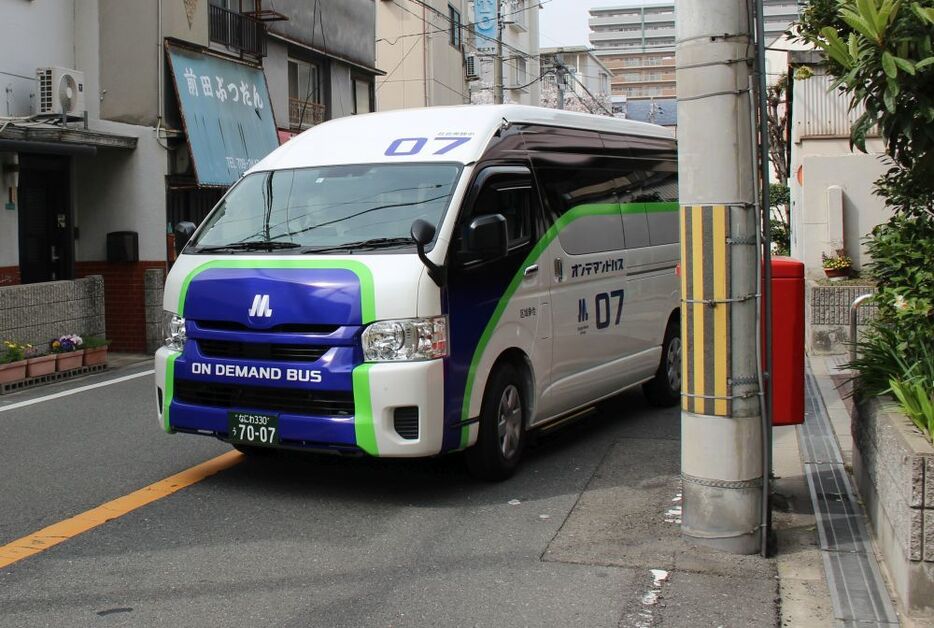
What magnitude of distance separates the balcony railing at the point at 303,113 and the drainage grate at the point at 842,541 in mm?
16317

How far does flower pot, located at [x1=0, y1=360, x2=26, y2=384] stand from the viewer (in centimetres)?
1160

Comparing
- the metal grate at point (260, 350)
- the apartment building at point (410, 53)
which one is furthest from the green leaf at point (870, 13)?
the apartment building at point (410, 53)

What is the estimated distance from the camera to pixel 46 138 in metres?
13.2

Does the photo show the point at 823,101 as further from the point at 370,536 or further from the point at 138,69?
the point at 370,536

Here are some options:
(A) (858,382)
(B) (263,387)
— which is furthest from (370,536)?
(A) (858,382)

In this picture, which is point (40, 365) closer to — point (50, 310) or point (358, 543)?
point (50, 310)

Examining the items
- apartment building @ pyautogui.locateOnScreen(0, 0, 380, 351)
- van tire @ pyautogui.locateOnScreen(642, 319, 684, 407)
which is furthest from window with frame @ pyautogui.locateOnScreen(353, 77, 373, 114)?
van tire @ pyautogui.locateOnScreen(642, 319, 684, 407)

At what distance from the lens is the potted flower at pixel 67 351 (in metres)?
12.6

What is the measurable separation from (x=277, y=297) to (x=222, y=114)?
502 inches

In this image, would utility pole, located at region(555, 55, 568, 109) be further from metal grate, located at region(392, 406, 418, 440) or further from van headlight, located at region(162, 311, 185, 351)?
metal grate, located at region(392, 406, 418, 440)

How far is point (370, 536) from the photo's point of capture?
20.0ft

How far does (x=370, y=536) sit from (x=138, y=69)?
39.9ft

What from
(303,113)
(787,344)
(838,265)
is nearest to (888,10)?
(787,344)

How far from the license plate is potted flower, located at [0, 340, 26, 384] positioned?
5.99m
